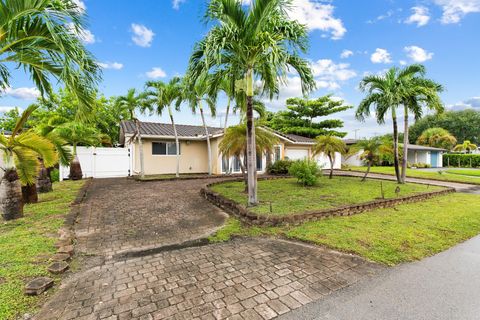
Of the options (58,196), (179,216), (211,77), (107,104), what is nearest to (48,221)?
(179,216)

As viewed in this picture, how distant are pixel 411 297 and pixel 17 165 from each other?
910 centimetres

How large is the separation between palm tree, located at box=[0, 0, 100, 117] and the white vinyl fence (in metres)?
10.0

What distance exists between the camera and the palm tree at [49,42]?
4.28 meters

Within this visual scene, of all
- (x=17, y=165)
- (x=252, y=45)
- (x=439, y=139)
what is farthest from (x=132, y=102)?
(x=439, y=139)

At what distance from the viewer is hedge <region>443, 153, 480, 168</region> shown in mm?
33219

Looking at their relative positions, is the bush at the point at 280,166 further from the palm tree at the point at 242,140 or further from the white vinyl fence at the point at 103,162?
the white vinyl fence at the point at 103,162

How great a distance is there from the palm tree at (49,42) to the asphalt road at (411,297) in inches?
237

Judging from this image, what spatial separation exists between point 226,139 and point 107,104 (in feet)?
64.8

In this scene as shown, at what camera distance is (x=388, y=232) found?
206 inches

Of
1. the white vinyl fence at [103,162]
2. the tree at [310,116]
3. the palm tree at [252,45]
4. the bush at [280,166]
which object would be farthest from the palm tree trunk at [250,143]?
the tree at [310,116]

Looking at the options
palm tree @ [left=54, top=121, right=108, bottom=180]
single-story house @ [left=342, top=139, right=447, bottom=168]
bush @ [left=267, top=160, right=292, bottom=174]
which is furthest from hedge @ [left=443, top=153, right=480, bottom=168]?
palm tree @ [left=54, top=121, right=108, bottom=180]

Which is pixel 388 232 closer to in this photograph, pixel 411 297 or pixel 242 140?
pixel 411 297

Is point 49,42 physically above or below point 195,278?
above

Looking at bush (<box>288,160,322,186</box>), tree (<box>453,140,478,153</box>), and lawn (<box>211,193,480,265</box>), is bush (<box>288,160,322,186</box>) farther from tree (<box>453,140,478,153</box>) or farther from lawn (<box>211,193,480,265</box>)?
tree (<box>453,140,478,153</box>)
